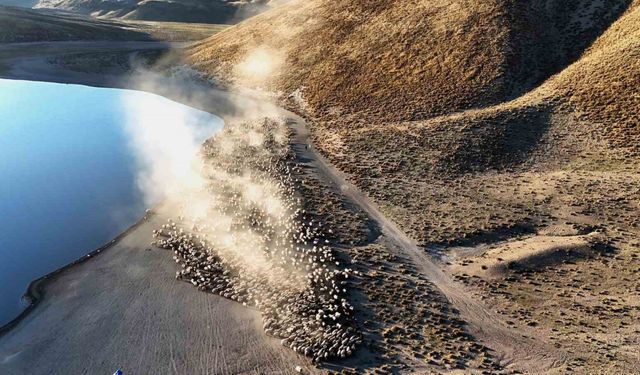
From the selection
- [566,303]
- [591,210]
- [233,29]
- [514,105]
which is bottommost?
[566,303]

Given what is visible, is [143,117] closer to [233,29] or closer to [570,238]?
[233,29]

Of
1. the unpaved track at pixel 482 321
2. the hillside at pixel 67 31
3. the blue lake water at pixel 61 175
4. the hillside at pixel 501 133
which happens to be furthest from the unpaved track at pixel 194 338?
the hillside at pixel 67 31

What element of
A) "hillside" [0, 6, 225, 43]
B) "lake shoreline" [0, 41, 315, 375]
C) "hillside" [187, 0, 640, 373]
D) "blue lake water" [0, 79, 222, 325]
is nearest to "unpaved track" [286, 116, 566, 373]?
"hillside" [187, 0, 640, 373]

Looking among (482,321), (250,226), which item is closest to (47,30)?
(250,226)

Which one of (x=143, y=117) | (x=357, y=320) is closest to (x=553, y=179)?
(x=357, y=320)

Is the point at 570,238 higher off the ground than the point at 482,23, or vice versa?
the point at 482,23

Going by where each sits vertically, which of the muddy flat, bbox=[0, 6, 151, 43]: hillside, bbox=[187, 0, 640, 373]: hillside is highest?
bbox=[0, 6, 151, 43]: hillside

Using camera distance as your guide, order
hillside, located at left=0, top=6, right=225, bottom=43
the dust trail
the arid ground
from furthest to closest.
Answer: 1. hillside, located at left=0, top=6, right=225, bottom=43
2. the dust trail
3. the arid ground

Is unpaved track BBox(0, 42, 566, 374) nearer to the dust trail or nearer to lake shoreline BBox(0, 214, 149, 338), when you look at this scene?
lake shoreline BBox(0, 214, 149, 338)
